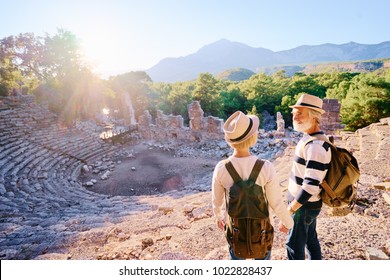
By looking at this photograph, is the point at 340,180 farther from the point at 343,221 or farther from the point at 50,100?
the point at 50,100

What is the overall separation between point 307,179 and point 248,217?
70 cm

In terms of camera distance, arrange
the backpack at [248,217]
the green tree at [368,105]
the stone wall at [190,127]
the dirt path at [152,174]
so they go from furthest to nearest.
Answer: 1. the stone wall at [190,127]
2. the green tree at [368,105]
3. the dirt path at [152,174]
4. the backpack at [248,217]

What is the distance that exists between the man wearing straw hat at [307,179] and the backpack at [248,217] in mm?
416

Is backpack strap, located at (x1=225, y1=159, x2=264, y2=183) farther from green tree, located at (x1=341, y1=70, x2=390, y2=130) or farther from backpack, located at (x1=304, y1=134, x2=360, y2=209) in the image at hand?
green tree, located at (x1=341, y1=70, x2=390, y2=130)

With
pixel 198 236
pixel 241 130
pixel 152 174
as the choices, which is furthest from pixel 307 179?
pixel 152 174

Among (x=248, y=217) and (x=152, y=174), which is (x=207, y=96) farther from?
(x=248, y=217)

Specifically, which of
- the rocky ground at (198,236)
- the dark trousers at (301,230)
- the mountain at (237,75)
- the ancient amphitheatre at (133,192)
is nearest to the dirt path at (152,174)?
the ancient amphitheatre at (133,192)

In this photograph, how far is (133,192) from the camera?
10.7 metres

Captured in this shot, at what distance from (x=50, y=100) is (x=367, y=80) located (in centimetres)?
2458

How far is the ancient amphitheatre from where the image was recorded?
3430 millimetres

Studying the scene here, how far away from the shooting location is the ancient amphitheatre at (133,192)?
3430mm

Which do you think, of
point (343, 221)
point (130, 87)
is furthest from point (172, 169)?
point (130, 87)

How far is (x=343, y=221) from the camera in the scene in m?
3.43

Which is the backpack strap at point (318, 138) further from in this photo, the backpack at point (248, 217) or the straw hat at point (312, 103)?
the backpack at point (248, 217)
